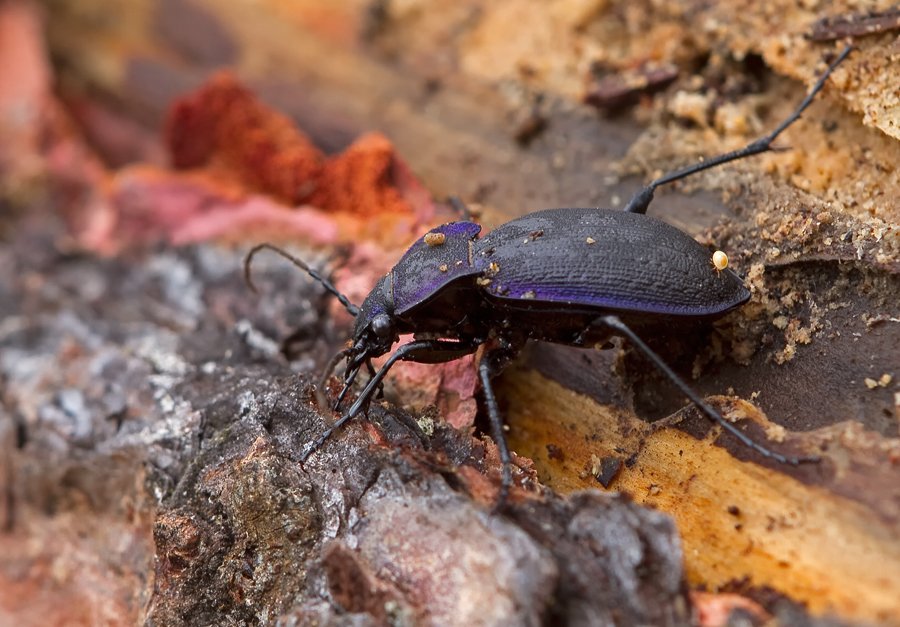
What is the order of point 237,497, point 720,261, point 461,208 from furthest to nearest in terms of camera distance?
point 461,208, point 720,261, point 237,497

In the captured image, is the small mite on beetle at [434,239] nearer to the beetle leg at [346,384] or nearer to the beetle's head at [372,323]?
the beetle's head at [372,323]

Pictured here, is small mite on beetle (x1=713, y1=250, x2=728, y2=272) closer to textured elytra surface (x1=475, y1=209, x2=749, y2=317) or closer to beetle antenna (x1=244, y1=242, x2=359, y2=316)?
textured elytra surface (x1=475, y1=209, x2=749, y2=317)

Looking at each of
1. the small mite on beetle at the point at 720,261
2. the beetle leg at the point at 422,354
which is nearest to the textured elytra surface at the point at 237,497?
the beetle leg at the point at 422,354

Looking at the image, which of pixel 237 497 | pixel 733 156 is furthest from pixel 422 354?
pixel 733 156

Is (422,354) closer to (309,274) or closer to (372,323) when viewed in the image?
(372,323)

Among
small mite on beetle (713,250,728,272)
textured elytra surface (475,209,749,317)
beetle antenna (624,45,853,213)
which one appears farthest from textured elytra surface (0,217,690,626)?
beetle antenna (624,45,853,213)

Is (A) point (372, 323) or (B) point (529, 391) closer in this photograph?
(A) point (372, 323)

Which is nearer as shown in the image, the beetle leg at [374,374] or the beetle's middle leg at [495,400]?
the beetle's middle leg at [495,400]
